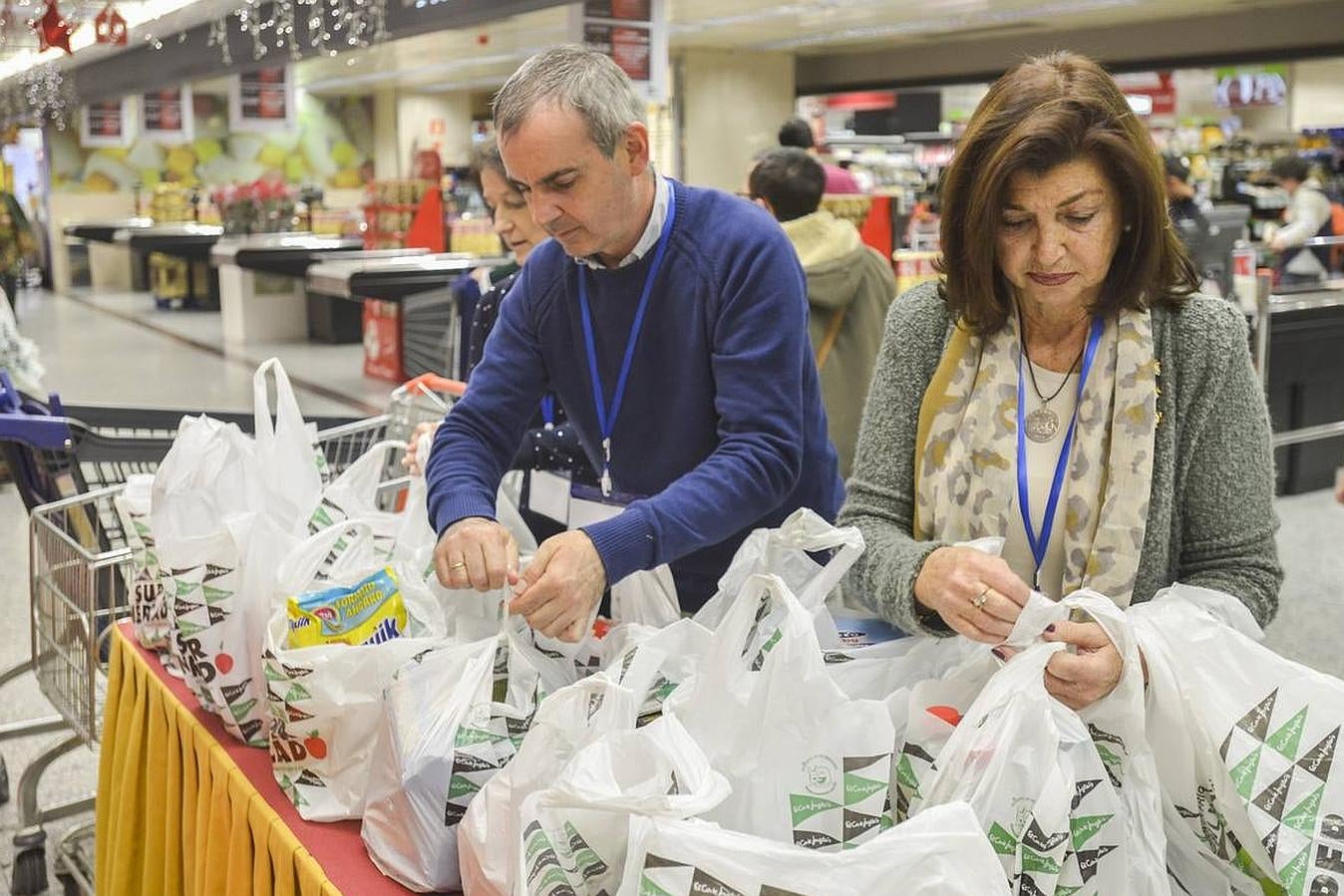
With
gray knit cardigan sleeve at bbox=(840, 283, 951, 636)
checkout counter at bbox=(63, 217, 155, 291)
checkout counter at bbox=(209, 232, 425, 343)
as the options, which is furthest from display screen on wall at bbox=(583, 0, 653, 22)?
checkout counter at bbox=(63, 217, 155, 291)

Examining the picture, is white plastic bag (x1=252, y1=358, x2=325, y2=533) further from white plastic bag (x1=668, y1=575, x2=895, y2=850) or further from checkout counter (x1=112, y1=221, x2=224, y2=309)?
checkout counter (x1=112, y1=221, x2=224, y2=309)

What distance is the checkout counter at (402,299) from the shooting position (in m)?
9.33

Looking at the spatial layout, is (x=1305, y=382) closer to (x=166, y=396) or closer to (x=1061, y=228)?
(x=1061, y=228)

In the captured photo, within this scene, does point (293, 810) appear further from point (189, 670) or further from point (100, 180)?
point (100, 180)

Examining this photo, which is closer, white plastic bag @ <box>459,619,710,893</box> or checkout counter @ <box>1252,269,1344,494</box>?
white plastic bag @ <box>459,619,710,893</box>

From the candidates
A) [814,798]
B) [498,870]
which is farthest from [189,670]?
[814,798]

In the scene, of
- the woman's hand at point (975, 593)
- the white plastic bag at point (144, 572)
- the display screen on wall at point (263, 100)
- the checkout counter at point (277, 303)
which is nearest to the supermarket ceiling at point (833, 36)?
the display screen on wall at point (263, 100)

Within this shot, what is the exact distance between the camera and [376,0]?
29.0 feet

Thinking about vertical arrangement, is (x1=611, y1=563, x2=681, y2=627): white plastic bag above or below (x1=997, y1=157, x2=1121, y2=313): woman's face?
below

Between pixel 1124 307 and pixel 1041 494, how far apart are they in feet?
0.82

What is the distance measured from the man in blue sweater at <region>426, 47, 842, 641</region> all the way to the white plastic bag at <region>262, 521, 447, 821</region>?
0.16 metres

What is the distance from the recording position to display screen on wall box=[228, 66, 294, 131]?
49.4 ft

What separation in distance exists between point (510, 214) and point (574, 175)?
3.18ft

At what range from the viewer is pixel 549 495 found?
242cm
